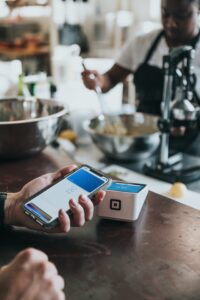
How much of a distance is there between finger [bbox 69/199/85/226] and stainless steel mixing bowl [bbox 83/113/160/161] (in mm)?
641

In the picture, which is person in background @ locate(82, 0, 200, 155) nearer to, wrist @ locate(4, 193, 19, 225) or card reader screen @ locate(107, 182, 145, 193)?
card reader screen @ locate(107, 182, 145, 193)

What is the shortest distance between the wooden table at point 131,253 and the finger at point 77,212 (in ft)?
0.18

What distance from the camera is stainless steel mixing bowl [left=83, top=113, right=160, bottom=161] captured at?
1352mm

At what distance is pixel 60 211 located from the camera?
2.31 feet

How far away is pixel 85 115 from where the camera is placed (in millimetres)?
1716

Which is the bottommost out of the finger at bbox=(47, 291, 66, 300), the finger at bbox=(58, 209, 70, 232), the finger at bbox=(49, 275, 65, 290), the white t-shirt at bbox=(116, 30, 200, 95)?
the finger at bbox=(47, 291, 66, 300)

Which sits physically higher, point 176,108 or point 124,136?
point 176,108

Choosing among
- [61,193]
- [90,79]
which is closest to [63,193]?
[61,193]

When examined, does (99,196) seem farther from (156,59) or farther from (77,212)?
(156,59)

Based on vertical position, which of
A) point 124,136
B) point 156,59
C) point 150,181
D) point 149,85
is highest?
point 156,59

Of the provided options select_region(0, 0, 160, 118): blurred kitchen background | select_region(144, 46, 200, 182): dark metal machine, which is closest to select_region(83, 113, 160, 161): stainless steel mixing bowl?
select_region(144, 46, 200, 182): dark metal machine

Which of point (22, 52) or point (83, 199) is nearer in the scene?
point (83, 199)

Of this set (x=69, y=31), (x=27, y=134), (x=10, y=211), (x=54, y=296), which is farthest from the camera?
(x=69, y=31)

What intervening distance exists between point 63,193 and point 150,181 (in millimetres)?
581
